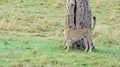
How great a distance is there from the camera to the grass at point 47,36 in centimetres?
1257

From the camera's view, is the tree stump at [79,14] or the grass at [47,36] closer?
the grass at [47,36]

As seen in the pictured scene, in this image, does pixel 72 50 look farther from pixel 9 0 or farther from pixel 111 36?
pixel 9 0

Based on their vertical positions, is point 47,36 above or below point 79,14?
below

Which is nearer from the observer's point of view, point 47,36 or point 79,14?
point 79,14

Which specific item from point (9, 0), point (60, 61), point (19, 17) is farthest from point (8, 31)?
point (9, 0)

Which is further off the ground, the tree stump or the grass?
the tree stump

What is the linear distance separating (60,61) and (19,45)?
294cm

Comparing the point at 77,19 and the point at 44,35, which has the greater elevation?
the point at 77,19

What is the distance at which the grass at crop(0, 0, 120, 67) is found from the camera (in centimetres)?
1257

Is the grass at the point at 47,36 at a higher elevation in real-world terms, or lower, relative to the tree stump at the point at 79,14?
lower

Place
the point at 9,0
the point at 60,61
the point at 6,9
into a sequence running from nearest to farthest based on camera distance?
the point at 60,61 → the point at 6,9 → the point at 9,0

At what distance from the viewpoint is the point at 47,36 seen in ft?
60.2

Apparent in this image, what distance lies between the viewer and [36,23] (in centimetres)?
2109

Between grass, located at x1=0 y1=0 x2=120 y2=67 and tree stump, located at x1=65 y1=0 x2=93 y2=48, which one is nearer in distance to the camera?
grass, located at x1=0 y1=0 x2=120 y2=67
